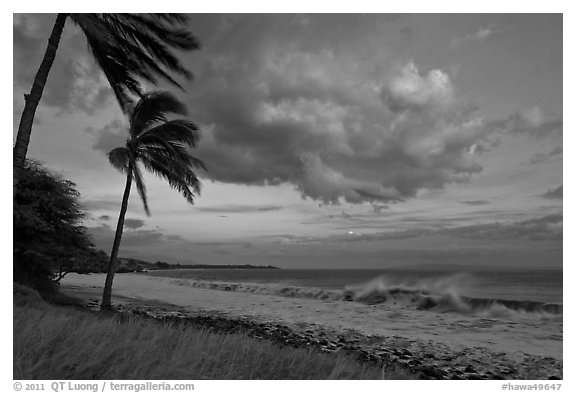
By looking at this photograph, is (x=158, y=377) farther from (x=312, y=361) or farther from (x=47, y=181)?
(x=47, y=181)

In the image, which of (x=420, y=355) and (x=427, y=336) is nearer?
(x=420, y=355)

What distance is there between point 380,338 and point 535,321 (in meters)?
9.37

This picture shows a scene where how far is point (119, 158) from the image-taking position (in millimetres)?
12078

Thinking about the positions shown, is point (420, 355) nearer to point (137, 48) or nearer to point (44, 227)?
point (137, 48)

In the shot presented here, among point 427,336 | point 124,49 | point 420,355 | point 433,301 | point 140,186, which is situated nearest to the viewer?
point 124,49

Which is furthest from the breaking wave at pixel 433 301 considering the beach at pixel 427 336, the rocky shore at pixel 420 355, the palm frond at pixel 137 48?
the palm frond at pixel 137 48

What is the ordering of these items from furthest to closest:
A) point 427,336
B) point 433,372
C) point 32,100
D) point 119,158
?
point 119,158 < point 427,336 < point 433,372 < point 32,100

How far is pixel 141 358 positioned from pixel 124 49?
7592 millimetres

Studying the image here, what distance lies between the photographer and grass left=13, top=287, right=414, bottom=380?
3127mm

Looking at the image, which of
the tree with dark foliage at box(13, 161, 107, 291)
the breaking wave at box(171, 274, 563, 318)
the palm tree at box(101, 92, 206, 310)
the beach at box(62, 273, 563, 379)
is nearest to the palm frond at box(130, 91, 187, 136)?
the palm tree at box(101, 92, 206, 310)

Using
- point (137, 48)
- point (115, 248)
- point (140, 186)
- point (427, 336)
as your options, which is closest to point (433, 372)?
point (427, 336)

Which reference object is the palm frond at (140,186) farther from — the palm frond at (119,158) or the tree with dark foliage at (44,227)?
the tree with dark foliage at (44,227)

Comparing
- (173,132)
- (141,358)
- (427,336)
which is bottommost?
(427,336)

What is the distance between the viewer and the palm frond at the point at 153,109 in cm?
1305
